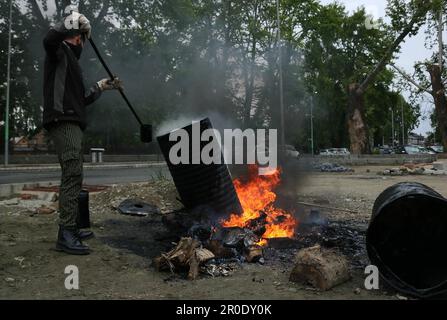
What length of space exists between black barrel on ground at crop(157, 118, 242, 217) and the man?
1.40m

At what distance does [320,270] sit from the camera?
3.38 metres

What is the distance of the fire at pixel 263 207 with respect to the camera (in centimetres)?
520

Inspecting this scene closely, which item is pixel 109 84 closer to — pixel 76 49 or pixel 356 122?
pixel 76 49

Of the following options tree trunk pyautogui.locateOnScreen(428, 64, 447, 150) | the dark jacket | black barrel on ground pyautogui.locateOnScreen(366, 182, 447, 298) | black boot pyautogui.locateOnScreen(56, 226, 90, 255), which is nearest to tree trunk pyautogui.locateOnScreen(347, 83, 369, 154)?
tree trunk pyautogui.locateOnScreen(428, 64, 447, 150)

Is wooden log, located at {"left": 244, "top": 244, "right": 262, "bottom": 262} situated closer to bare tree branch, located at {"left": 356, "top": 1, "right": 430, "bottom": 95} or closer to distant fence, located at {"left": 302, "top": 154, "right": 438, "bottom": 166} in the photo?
distant fence, located at {"left": 302, "top": 154, "right": 438, "bottom": 166}

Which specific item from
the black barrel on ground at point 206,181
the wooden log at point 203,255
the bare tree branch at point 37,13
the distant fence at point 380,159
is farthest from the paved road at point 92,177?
the distant fence at point 380,159

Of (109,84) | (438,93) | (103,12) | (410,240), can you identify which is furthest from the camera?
(438,93)

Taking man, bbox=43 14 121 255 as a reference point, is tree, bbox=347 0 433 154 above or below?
above

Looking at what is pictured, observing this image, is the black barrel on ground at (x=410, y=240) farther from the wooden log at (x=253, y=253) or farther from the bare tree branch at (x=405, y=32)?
the bare tree branch at (x=405, y=32)

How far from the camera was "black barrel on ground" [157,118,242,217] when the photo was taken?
5.36 metres

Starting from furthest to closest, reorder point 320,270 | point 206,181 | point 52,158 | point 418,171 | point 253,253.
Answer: point 52,158, point 418,171, point 206,181, point 253,253, point 320,270

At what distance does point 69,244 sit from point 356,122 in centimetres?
2387

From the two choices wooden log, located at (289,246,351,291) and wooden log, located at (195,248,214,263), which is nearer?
wooden log, located at (289,246,351,291)

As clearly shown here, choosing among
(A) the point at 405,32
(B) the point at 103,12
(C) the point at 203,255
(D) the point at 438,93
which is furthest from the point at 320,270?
(D) the point at 438,93
